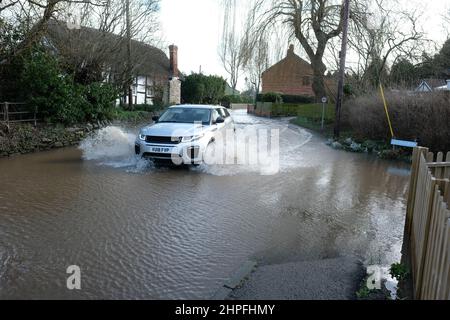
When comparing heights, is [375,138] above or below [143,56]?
below

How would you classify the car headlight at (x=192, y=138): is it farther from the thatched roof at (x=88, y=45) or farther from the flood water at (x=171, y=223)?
the thatched roof at (x=88, y=45)

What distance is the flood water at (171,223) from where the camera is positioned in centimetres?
426

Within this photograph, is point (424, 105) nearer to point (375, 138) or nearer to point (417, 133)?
point (417, 133)

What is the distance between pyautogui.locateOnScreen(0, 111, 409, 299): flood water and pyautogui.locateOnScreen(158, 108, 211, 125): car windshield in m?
1.43

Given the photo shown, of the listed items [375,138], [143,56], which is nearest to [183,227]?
[375,138]

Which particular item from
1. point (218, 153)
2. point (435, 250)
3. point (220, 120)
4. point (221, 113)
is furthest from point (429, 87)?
point (435, 250)

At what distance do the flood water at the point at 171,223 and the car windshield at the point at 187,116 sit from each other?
1.43 m

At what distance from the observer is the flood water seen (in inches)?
168

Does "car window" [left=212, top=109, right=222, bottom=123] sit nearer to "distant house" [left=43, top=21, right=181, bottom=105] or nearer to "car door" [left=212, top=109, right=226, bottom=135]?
"car door" [left=212, top=109, right=226, bottom=135]

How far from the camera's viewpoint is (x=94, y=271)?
434 cm

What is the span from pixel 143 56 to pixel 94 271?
870 inches

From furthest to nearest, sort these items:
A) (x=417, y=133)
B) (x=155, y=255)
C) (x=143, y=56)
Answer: (x=143, y=56) < (x=417, y=133) < (x=155, y=255)

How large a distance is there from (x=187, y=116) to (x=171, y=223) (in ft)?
18.5

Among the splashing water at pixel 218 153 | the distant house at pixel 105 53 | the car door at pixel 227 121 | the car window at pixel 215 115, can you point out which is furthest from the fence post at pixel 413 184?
the distant house at pixel 105 53
